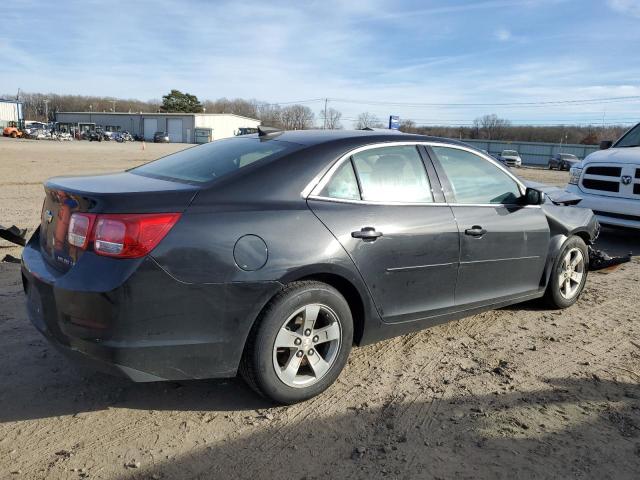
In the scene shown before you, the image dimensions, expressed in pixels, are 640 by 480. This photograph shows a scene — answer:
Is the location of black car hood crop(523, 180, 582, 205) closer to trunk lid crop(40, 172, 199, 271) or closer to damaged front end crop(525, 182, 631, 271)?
damaged front end crop(525, 182, 631, 271)

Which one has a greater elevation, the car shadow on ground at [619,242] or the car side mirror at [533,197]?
the car side mirror at [533,197]

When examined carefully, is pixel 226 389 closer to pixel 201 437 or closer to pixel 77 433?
pixel 201 437

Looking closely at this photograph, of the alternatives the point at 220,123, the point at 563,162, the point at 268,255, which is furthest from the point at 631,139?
the point at 220,123

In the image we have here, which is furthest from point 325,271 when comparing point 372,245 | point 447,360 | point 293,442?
point 447,360

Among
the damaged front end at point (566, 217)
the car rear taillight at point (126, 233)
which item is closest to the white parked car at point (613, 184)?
the damaged front end at point (566, 217)

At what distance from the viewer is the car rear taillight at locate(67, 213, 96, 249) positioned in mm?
2723

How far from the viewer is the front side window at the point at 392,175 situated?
3.52m

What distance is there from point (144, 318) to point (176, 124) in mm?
99085

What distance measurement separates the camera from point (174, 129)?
96625 mm

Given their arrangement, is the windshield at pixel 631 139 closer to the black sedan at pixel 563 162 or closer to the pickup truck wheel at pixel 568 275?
the pickup truck wheel at pixel 568 275

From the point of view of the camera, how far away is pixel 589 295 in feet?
18.7

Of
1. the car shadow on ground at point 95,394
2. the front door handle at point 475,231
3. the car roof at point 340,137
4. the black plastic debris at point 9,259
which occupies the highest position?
the car roof at point 340,137

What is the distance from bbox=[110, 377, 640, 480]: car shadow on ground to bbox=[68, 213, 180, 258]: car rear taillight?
3.53 feet

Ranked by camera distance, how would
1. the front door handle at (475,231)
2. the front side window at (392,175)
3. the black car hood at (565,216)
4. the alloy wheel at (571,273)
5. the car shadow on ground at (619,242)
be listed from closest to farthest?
the front side window at (392,175) < the front door handle at (475,231) < the black car hood at (565,216) < the alloy wheel at (571,273) < the car shadow on ground at (619,242)
